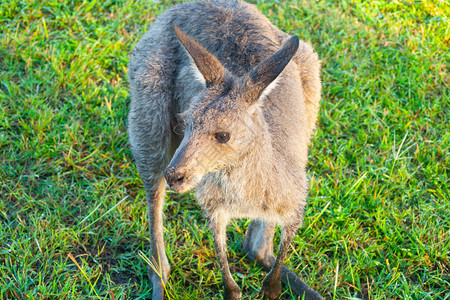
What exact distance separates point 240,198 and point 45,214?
1.63m

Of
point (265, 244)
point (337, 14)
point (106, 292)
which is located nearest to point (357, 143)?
point (265, 244)

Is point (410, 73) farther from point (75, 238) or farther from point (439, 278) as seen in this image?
point (75, 238)

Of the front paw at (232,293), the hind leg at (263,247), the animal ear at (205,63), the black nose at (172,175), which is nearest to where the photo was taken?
the black nose at (172,175)

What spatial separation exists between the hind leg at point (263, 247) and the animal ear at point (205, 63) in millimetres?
1194

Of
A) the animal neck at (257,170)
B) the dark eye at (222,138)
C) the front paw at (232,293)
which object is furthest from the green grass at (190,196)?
the dark eye at (222,138)

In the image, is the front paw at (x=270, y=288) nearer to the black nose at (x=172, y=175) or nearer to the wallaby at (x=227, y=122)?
the wallaby at (x=227, y=122)

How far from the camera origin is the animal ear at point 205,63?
2.77 m

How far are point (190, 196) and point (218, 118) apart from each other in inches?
56.6

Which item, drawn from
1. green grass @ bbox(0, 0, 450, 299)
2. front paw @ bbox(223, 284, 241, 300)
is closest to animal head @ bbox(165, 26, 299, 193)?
front paw @ bbox(223, 284, 241, 300)

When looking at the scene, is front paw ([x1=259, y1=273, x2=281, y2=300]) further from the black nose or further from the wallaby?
the black nose

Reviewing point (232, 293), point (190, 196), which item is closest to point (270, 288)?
point (232, 293)

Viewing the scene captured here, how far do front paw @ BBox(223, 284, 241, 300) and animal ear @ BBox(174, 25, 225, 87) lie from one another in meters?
1.28

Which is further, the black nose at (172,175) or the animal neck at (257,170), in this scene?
the animal neck at (257,170)

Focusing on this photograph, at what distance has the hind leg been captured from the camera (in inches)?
133
